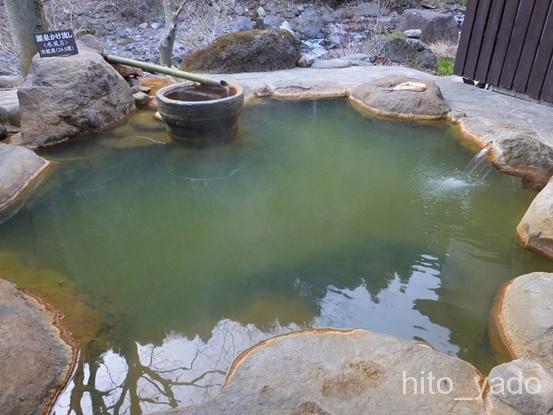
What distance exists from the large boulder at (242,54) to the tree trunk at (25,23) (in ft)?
7.66

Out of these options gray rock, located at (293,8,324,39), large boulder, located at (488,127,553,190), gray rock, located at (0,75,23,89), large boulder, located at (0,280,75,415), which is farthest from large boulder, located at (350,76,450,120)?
gray rock, located at (293,8,324,39)

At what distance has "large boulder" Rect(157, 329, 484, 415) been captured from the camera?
6.21 feet

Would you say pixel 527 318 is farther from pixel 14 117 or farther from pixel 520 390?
pixel 14 117

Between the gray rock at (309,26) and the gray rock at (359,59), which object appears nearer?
the gray rock at (359,59)

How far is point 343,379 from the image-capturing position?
6.62 feet

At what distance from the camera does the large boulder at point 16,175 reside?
3791 mm

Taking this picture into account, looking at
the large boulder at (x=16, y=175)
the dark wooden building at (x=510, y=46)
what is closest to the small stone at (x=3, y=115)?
the large boulder at (x=16, y=175)

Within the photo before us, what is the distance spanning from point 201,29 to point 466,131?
7.36m

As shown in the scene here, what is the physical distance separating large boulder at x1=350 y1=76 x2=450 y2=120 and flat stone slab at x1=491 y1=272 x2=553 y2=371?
3.39m

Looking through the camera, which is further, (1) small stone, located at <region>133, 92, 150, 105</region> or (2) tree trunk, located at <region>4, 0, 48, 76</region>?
(1) small stone, located at <region>133, 92, 150, 105</region>

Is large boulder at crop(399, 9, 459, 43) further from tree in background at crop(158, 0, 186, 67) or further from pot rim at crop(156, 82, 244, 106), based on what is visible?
pot rim at crop(156, 82, 244, 106)

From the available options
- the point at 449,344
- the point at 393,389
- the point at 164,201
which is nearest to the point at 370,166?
the point at 164,201

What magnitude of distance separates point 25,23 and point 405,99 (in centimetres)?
517

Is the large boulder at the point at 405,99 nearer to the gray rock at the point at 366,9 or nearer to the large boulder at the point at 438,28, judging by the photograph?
the large boulder at the point at 438,28
